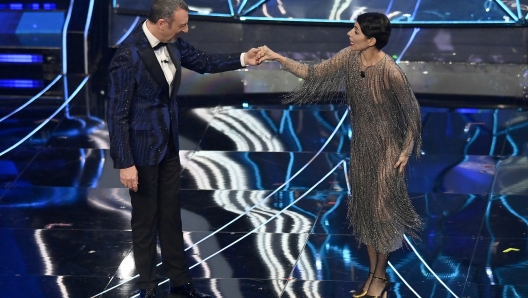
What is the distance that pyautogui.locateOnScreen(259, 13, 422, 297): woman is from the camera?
3807mm

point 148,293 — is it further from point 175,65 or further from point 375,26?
point 375,26

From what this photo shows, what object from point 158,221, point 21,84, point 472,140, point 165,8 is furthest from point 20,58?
point 165,8

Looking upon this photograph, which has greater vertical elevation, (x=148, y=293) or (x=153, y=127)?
(x=153, y=127)

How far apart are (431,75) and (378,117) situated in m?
4.30

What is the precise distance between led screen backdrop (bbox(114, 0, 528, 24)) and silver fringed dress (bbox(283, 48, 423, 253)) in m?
4.58

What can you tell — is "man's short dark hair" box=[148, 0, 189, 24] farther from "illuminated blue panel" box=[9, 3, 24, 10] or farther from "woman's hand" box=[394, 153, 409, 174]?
"illuminated blue panel" box=[9, 3, 24, 10]

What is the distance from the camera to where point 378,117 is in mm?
3893

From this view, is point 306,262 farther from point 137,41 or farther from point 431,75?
point 431,75

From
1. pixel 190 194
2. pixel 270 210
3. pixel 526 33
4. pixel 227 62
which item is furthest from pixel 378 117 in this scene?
pixel 526 33

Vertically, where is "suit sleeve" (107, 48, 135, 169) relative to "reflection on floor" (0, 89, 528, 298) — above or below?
above

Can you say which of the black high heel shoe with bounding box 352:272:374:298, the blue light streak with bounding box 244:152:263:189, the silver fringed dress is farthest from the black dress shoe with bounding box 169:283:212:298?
the blue light streak with bounding box 244:152:263:189

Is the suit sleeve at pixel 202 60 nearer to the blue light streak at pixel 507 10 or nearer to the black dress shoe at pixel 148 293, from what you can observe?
the black dress shoe at pixel 148 293

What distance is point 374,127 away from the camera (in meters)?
3.92

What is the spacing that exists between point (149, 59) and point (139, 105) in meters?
0.22
